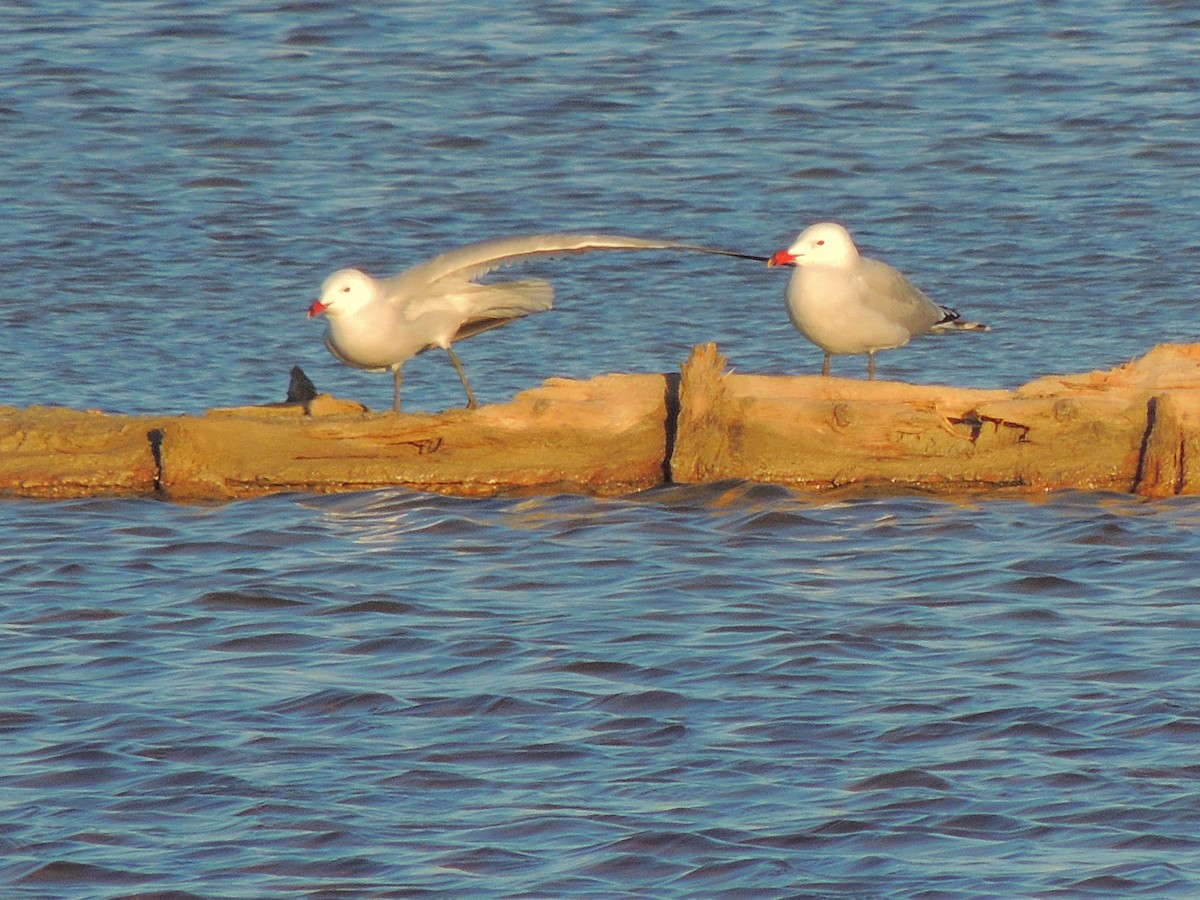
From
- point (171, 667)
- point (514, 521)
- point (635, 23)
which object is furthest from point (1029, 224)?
point (171, 667)

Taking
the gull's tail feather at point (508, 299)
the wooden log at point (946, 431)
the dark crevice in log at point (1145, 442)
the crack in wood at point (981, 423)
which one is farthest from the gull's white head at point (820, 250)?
the dark crevice in log at point (1145, 442)

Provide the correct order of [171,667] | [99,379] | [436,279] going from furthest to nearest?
[99,379] → [436,279] → [171,667]

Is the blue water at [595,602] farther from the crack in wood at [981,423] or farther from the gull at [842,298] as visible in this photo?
the gull at [842,298]

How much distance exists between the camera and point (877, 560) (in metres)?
7.96

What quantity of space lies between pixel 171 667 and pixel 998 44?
1438 centimetres

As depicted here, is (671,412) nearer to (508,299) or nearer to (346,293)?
(508,299)

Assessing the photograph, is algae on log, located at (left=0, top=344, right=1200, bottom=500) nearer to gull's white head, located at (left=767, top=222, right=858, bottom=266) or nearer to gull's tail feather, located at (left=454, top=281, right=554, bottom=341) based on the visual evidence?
gull's tail feather, located at (left=454, top=281, right=554, bottom=341)

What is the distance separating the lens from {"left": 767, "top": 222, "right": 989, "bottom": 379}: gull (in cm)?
948

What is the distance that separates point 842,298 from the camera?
373 inches

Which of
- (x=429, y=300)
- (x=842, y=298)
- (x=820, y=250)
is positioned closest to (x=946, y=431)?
(x=842, y=298)

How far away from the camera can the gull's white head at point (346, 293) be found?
895 cm

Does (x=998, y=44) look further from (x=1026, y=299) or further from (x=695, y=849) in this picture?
(x=695, y=849)

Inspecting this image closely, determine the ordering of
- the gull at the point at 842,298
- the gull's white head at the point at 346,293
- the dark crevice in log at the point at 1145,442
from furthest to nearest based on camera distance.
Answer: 1. the gull at the point at 842,298
2. the gull's white head at the point at 346,293
3. the dark crevice in log at the point at 1145,442

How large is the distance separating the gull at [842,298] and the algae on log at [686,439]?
1185 millimetres
